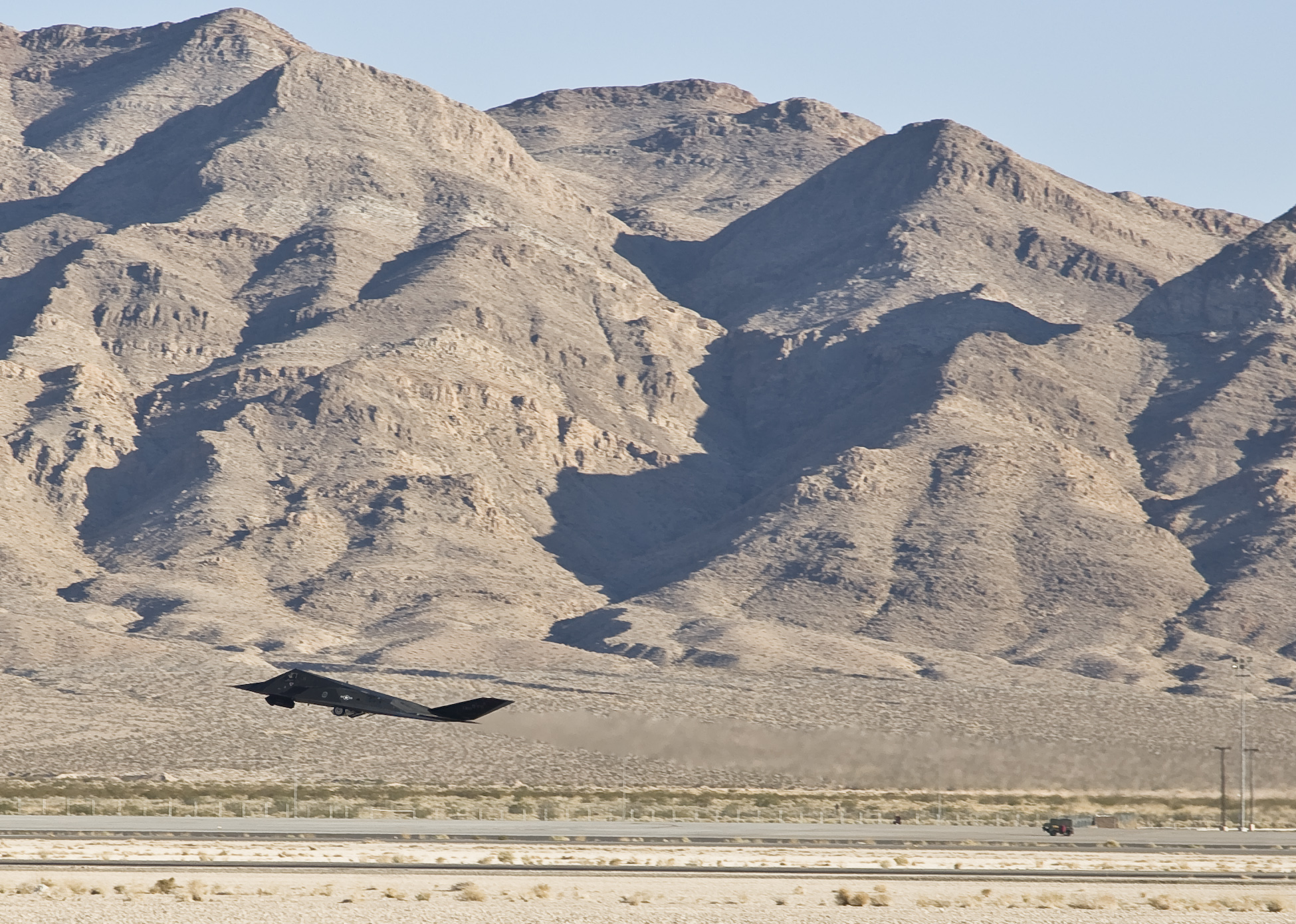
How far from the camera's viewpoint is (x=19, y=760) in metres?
130

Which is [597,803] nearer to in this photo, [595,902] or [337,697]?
[595,902]

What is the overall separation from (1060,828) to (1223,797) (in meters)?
12.8

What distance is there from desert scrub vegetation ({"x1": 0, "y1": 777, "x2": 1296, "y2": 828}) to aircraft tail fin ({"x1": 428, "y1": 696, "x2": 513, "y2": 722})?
33155 millimetres

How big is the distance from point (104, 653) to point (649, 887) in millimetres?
119063

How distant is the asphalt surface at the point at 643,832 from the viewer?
255 feet

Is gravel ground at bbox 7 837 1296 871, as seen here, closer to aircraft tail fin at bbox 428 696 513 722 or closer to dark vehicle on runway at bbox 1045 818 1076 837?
dark vehicle on runway at bbox 1045 818 1076 837

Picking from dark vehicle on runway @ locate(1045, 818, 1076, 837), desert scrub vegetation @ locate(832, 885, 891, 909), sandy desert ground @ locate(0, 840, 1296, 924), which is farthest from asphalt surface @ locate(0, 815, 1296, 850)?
desert scrub vegetation @ locate(832, 885, 891, 909)

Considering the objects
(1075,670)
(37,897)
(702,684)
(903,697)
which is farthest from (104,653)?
(37,897)

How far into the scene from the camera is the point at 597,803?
329 ft

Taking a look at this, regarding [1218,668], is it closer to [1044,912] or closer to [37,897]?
[1044,912]

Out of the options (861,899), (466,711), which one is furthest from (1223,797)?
(466,711)

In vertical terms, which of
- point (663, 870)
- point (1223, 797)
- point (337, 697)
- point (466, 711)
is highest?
point (337, 697)

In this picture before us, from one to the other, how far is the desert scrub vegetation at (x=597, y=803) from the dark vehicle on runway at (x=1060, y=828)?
24.9 feet

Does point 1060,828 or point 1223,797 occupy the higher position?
point 1223,797
